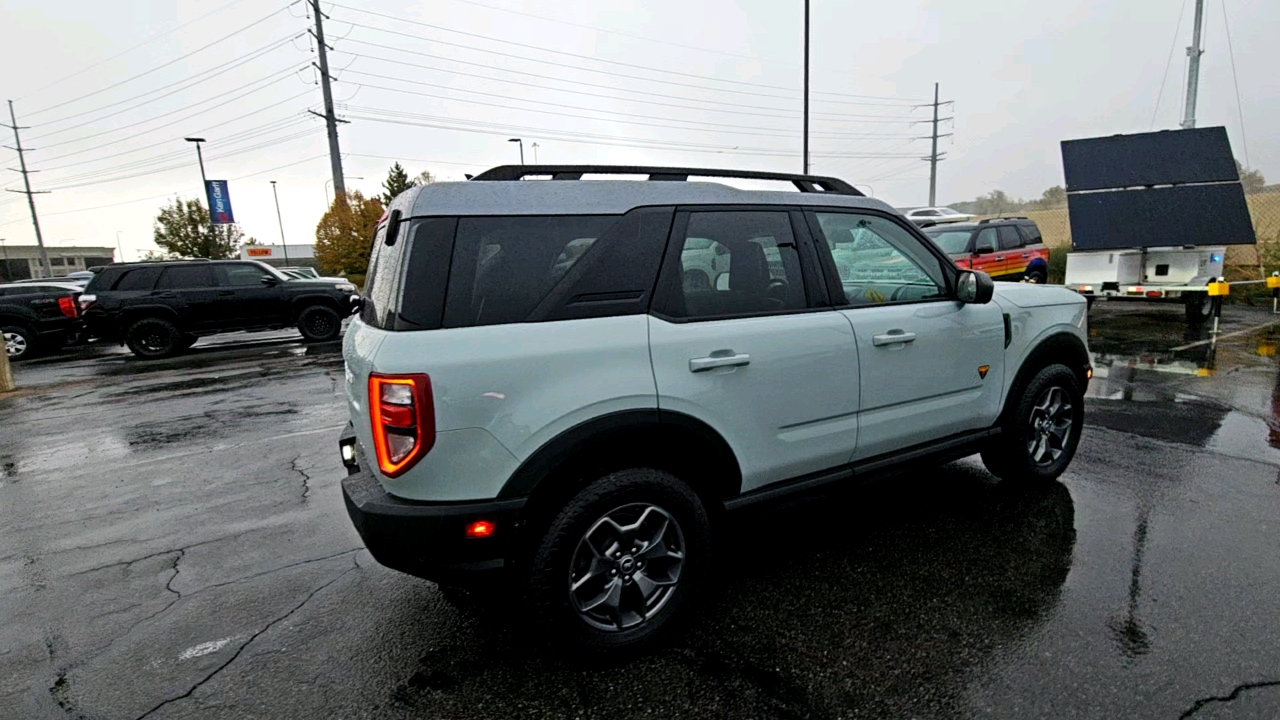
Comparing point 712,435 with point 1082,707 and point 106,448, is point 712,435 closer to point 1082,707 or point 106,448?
point 1082,707

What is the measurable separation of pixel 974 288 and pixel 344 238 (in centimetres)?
3360

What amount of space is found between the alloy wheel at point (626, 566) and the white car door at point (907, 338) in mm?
1222

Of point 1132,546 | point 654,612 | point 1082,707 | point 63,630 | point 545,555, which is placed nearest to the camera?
point 1082,707

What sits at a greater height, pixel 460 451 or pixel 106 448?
pixel 460 451

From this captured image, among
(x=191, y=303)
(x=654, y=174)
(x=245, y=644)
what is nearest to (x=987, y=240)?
(x=654, y=174)

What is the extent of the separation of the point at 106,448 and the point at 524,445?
582 centimetres

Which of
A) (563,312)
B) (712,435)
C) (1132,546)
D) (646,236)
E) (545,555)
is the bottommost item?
(1132,546)

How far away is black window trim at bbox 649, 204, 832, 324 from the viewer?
2670 millimetres

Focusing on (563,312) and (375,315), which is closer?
(563,312)

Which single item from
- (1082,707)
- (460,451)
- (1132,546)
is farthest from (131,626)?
(1132,546)

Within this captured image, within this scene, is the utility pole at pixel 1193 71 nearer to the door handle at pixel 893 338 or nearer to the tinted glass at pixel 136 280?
the door handle at pixel 893 338

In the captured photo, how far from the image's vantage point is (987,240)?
13.9 metres

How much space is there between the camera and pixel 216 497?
180 inches

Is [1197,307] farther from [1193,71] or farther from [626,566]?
[626,566]
